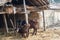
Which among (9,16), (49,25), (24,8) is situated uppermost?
(24,8)

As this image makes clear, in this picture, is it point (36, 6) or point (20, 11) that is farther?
point (36, 6)

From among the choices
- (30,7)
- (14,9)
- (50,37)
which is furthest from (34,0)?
(50,37)

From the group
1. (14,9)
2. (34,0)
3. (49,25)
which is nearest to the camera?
(14,9)

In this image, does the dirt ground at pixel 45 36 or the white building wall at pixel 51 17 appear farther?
the white building wall at pixel 51 17

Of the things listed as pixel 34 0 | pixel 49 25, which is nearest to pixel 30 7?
pixel 34 0

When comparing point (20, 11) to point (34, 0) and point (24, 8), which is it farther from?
point (34, 0)

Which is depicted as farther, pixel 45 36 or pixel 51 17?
pixel 51 17

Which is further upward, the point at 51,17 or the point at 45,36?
the point at 51,17

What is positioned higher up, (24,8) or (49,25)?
(24,8)

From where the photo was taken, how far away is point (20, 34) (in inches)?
447

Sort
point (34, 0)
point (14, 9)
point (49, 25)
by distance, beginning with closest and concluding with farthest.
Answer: point (14, 9)
point (34, 0)
point (49, 25)

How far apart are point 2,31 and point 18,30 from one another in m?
1.65

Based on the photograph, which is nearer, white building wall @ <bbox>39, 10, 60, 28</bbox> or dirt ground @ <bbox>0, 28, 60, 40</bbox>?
dirt ground @ <bbox>0, 28, 60, 40</bbox>

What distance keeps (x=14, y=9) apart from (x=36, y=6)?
1.80 meters
